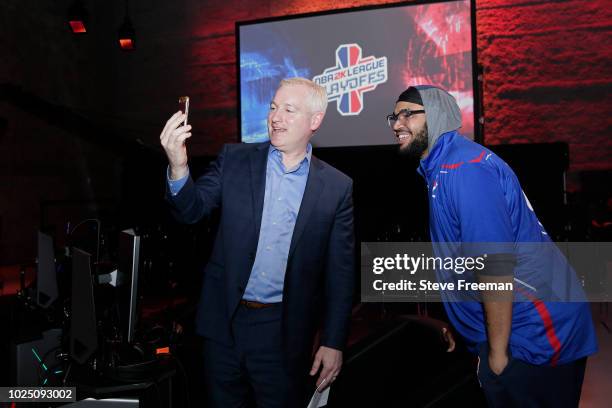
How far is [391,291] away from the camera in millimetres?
5367

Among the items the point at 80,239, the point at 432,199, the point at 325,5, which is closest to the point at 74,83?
the point at 325,5

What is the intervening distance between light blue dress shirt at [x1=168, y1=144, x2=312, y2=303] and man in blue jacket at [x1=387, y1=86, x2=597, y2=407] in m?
0.52

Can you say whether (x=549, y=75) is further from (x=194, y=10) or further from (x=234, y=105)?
(x=194, y=10)

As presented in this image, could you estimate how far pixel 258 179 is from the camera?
1.82 m

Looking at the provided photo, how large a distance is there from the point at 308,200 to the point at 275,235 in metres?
0.18

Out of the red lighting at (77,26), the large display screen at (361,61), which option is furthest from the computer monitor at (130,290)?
the red lighting at (77,26)

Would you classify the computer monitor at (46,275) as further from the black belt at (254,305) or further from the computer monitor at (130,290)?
the black belt at (254,305)

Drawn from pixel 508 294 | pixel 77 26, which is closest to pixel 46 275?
pixel 508 294

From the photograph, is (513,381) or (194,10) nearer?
(513,381)

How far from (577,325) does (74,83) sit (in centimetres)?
983

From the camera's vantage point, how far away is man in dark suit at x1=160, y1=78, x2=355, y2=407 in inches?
68.1

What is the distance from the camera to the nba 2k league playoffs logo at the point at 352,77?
681cm

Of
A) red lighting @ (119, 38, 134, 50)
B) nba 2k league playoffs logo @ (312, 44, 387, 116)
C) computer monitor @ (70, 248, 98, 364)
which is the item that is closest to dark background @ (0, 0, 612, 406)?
nba 2k league playoffs logo @ (312, 44, 387, 116)

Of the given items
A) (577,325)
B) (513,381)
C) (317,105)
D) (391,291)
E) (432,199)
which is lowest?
(391,291)
